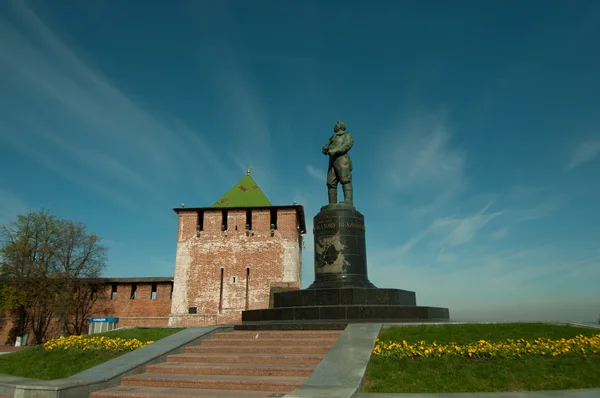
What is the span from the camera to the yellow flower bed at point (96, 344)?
25.5 ft

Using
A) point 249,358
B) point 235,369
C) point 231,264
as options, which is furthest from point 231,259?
point 235,369

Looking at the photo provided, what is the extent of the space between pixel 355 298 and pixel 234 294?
57.4 ft

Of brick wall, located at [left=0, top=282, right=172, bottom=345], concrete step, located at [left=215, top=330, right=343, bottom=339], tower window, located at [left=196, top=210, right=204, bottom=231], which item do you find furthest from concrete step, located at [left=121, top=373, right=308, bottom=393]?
tower window, located at [left=196, top=210, right=204, bottom=231]

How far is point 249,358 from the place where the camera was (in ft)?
21.6

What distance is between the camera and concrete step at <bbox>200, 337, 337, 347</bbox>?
282 inches

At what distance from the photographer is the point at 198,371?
6344mm

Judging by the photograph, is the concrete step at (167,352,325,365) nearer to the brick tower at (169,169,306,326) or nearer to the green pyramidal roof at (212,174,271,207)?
the brick tower at (169,169,306,326)

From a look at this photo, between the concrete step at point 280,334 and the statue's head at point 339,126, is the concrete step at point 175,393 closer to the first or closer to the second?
the concrete step at point 280,334

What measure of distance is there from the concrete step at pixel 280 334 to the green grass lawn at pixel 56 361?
1510 millimetres

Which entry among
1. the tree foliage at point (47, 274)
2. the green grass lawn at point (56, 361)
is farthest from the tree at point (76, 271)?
the green grass lawn at point (56, 361)

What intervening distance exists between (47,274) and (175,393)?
24.9 metres

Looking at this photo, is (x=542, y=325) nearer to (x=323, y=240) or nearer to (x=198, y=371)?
(x=323, y=240)

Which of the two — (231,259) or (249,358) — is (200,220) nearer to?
(231,259)

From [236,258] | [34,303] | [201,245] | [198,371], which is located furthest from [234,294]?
[198,371]
